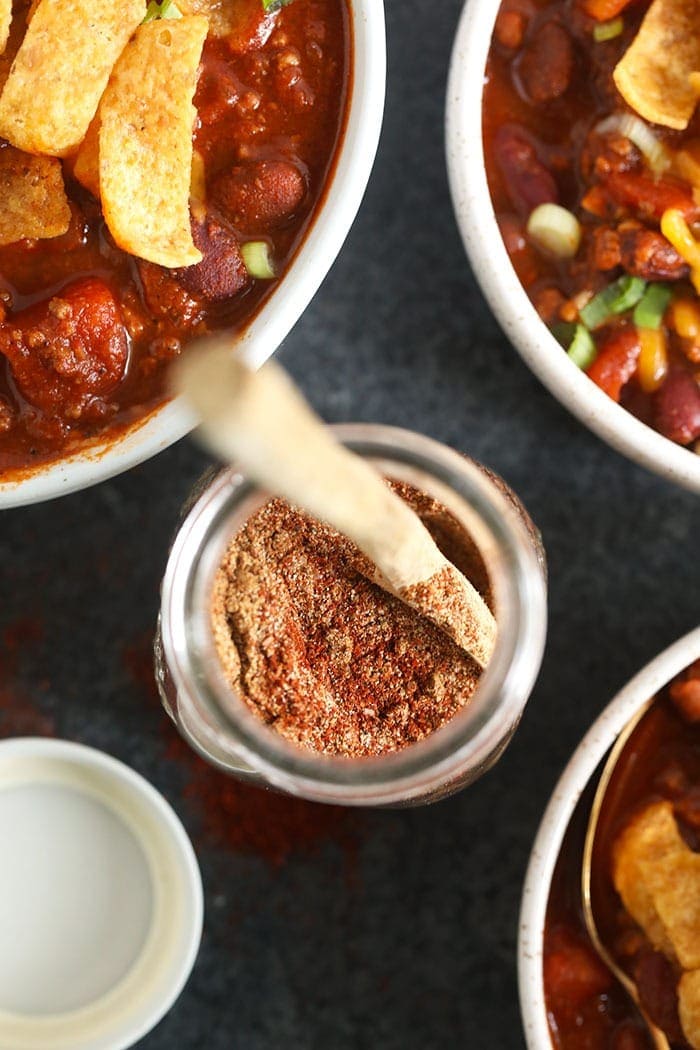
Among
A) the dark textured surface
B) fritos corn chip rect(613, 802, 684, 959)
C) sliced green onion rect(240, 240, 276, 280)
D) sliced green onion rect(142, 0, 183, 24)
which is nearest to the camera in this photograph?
sliced green onion rect(142, 0, 183, 24)

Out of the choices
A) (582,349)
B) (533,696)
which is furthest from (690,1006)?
(582,349)

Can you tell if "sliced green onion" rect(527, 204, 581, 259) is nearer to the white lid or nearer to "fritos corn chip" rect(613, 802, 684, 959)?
"fritos corn chip" rect(613, 802, 684, 959)

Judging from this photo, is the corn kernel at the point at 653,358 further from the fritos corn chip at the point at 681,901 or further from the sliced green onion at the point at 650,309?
the fritos corn chip at the point at 681,901

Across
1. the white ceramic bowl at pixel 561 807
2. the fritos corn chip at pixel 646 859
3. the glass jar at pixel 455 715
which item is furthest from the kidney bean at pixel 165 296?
the fritos corn chip at pixel 646 859

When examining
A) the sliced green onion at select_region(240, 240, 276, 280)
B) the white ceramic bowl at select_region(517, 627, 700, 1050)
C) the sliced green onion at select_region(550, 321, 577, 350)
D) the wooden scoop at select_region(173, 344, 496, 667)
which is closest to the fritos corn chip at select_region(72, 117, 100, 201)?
the sliced green onion at select_region(240, 240, 276, 280)

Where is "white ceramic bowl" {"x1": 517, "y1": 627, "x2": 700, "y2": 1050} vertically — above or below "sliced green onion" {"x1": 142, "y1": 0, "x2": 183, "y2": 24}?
below

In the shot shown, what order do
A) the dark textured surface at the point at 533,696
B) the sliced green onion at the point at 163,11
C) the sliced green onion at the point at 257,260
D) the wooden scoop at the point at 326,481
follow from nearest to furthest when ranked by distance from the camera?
the wooden scoop at the point at 326,481, the sliced green onion at the point at 163,11, the sliced green onion at the point at 257,260, the dark textured surface at the point at 533,696

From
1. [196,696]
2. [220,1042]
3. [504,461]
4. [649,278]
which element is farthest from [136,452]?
[220,1042]
